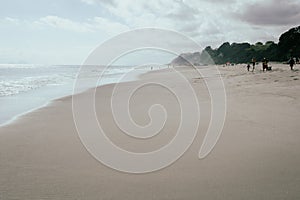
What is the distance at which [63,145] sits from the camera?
15.9 ft

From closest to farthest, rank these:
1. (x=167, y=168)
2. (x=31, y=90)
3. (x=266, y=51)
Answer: (x=167, y=168), (x=31, y=90), (x=266, y=51)

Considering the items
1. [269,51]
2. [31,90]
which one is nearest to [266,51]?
[269,51]

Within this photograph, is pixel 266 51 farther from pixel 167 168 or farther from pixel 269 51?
pixel 167 168

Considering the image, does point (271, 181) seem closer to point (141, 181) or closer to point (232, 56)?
point (141, 181)

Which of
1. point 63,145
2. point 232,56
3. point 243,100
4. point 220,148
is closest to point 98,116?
point 63,145

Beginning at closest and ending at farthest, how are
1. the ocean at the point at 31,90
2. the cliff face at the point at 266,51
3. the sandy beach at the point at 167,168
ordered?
1. the sandy beach at the point at 167,168
2. the ocean at the point at 31,90
3. the cliff face at the point at 266,51

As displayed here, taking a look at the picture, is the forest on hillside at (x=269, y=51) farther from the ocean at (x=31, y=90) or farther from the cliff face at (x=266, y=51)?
the ocean at (x=31, y=90)

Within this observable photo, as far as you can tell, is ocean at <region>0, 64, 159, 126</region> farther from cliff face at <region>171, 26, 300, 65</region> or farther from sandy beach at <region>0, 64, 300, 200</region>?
cliff face at <region>171, 26, 300, 65</region>

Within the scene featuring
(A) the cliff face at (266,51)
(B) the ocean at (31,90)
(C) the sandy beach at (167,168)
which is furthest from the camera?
(A) the cliff face at (266,51)

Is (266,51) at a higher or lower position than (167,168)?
higher

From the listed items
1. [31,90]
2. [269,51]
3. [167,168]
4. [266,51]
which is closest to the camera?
Result: [167,168]

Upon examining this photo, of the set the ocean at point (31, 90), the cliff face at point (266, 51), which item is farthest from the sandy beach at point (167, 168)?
the cliff face at point (266, 51)

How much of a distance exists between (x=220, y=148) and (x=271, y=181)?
51.1 inches

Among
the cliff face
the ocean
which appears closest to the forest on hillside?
the cliff face
